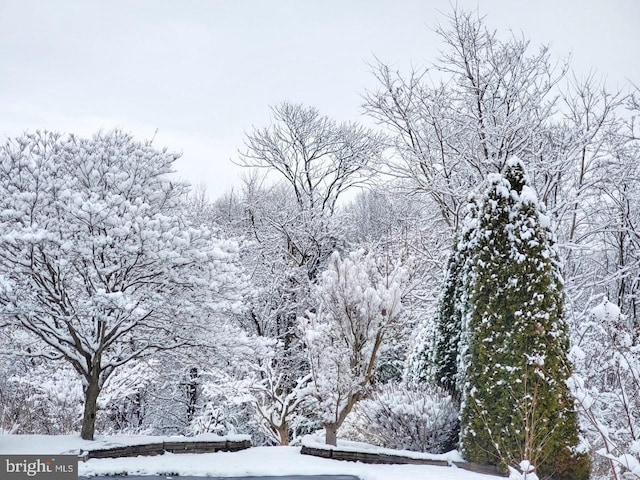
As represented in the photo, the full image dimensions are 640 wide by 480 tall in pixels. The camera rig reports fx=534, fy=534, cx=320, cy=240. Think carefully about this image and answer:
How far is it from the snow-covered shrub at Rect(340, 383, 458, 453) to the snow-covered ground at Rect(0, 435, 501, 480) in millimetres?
1084

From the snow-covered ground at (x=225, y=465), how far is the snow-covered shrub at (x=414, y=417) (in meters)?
1.08

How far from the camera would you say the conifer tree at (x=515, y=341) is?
26.0ft

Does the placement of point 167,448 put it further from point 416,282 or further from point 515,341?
point 416,282

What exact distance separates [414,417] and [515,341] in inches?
102

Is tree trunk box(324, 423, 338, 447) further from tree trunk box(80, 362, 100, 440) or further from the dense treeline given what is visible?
tree trunk box(80, 362, 100, 440)

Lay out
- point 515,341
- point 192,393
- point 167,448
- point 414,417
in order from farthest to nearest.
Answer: point 192,393, point 167,448, point 414,417, point 515,341

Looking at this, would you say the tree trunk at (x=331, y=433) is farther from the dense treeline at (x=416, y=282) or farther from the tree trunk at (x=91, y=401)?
the tree trunk at (x=91, y=401)

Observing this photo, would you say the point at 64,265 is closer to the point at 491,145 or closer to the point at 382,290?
the point at 382,290

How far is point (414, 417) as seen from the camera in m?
9.78

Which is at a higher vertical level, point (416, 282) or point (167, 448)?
point (416, 282)

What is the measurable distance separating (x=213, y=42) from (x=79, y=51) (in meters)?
3.79

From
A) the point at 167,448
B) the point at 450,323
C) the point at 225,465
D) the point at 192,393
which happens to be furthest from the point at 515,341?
the point at 192,393

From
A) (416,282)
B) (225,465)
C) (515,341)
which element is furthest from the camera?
(416,282)

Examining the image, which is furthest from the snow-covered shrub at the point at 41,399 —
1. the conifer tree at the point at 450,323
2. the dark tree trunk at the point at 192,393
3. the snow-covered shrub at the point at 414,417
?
the conifer tree at the point at 450,323
